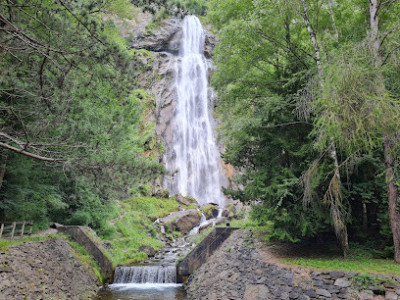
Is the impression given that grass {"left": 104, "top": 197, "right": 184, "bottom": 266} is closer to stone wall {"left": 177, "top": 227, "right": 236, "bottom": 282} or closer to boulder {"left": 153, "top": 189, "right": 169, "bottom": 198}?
boulder {"left": 153, "top": 189, "right": 169, "bottom": 198}

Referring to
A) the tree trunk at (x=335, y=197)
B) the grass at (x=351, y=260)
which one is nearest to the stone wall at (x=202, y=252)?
the grass at (x=351, y=260)

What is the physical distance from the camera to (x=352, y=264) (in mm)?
6191

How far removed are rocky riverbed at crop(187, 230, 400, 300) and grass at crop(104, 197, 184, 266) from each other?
4.43 metres

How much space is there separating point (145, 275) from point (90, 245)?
96.5 inches

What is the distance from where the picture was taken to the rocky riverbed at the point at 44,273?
20.8 feet

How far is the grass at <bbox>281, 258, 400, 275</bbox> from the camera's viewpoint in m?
5.57

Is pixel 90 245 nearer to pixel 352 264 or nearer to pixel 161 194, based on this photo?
pixel 352 264

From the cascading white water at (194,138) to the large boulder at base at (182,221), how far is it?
6989 mm

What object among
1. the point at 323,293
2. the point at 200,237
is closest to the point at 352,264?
the point at 323,293

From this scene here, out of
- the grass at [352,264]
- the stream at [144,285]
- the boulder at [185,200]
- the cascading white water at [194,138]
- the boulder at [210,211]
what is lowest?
the stream at [144,285]

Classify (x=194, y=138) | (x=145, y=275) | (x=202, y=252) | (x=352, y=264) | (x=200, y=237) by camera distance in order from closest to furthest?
(x=352, y=264) < (x=202, y=252) < (x=145, y=275) < (x=200, y=237) < (x=194, y=138)

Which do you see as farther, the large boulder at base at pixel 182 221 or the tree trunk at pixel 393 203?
the large boulder at base at pixel 182 221

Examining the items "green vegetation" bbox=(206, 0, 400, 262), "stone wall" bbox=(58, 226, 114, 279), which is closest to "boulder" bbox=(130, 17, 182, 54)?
"green vegetation" bbox=(206, 0, 400, 262)

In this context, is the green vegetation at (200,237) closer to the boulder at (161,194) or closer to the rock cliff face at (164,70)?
Answer: the boulder at (161,194)
